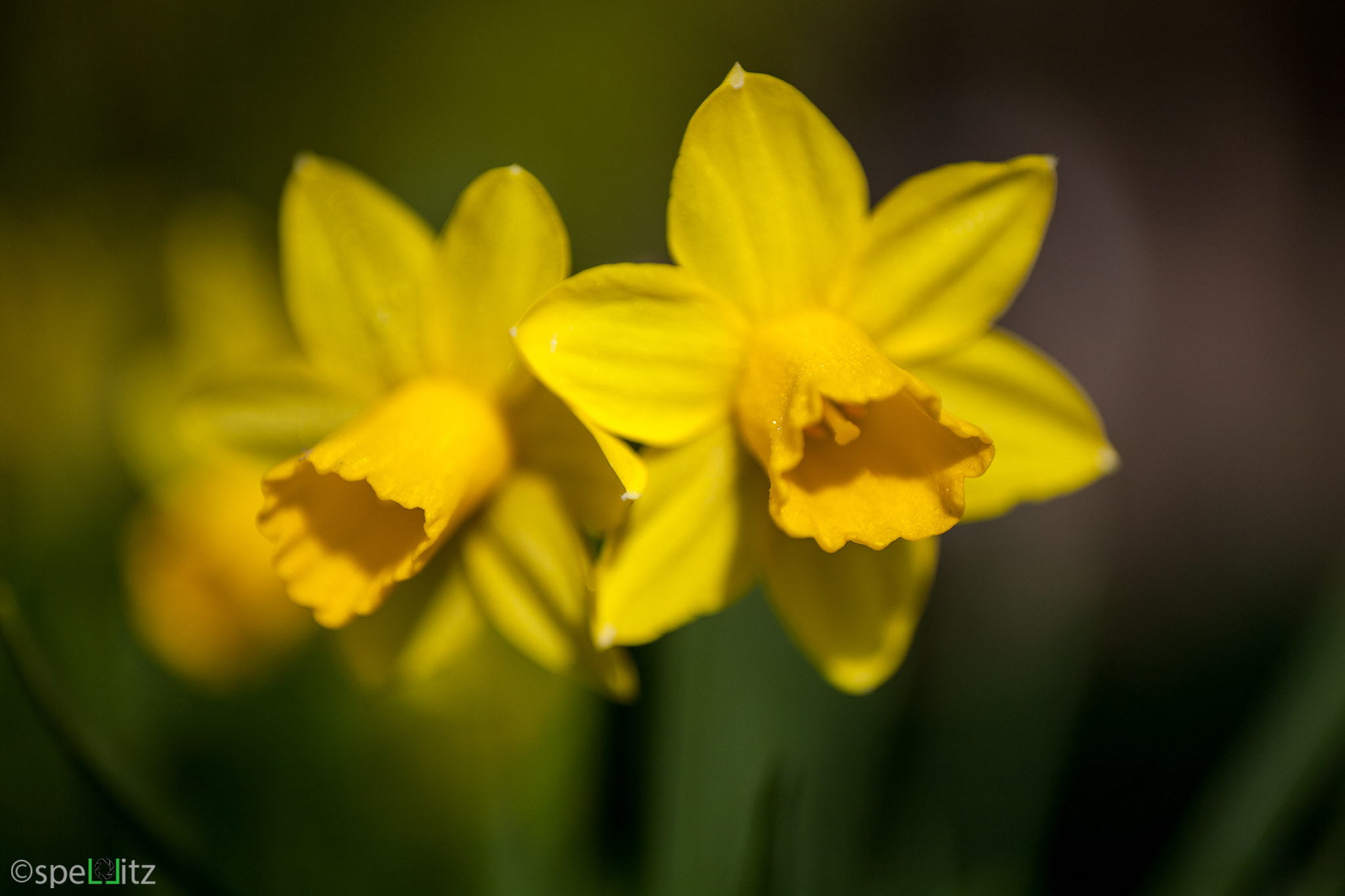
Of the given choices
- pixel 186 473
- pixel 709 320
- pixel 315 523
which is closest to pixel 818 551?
pixel 709 320

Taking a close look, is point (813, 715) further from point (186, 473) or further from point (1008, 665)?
point (186, 473)

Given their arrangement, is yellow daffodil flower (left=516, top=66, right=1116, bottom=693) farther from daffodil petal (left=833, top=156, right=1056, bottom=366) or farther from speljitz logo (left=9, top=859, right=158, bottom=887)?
speljitz logo (left=9, top=859, right=158, bottom=887)

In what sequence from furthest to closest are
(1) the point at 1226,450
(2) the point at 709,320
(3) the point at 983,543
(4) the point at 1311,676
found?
(1) the point at 1226,450, (3) the point at 983,543, (4) the point at 1311,676, (2) the point at 709,320

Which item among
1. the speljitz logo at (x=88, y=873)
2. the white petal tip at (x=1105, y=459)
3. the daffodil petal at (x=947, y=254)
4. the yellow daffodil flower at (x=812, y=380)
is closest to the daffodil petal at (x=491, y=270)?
the yellow daffodil flower at (x=812, y=380)

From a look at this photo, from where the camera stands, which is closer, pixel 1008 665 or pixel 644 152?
pixel 1008 665

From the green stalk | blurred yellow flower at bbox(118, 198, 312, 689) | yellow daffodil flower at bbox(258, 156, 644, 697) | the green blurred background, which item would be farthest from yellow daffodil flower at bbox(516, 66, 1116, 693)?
blurred yellow flower at bbox(118, 198, 312, 689)

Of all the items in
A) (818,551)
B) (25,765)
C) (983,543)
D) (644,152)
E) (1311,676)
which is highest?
(644,152)
